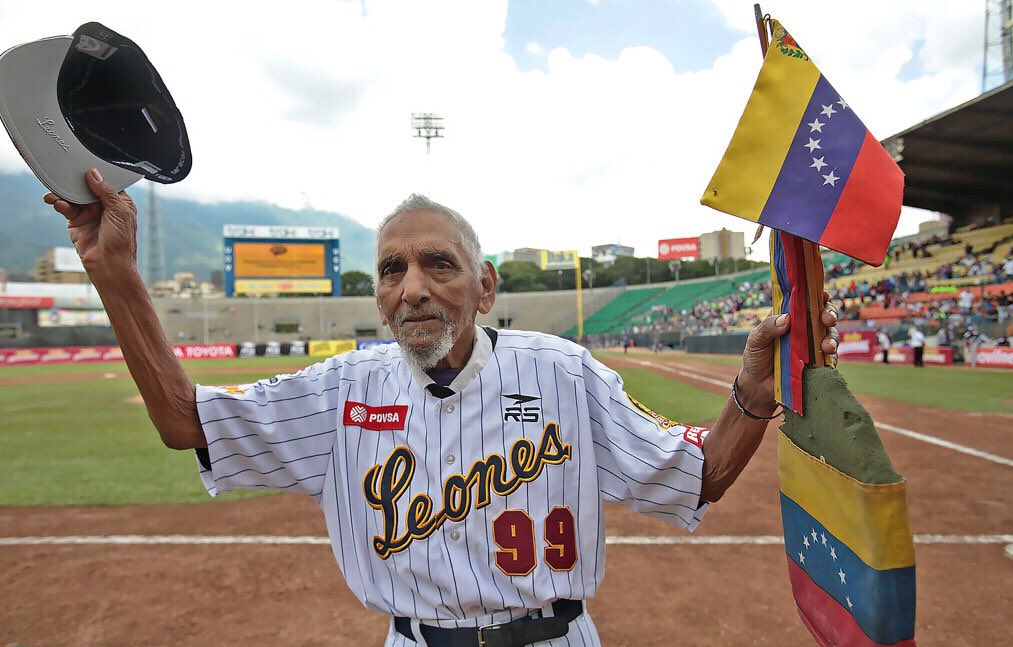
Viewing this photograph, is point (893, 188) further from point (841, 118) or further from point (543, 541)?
point (543, 541)

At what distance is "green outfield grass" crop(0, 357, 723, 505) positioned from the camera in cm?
584

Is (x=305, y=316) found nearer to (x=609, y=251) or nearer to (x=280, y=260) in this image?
(x=280, y=260)

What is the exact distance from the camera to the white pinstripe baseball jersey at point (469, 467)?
1551 mm

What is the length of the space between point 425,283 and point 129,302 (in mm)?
816

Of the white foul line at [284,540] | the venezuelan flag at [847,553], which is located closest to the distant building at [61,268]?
the white foul line at [284,540]

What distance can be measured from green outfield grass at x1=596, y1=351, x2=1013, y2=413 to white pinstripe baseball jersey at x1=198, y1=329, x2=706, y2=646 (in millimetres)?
8072

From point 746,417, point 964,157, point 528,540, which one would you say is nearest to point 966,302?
point 964,157

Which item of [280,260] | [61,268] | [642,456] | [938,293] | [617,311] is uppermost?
[61,268]

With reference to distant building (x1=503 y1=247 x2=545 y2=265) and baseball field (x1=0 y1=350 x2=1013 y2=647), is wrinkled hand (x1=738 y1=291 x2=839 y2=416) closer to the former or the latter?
baseball field (x1=0 y1=350 x2=1013 y2=647)

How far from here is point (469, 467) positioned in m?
1.61

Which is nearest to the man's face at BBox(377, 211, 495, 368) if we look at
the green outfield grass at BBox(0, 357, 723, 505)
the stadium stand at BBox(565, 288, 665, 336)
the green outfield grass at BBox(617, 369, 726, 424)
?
the green outfield grass at BBox(0, 357, 723, 505)

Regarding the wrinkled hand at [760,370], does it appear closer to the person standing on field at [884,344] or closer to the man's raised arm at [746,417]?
the man's raised arm at [746,417]

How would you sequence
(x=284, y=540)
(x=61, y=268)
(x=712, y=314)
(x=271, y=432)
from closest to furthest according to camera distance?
1. (x=271, y=432)
2. (x=284, y=540)
3. (x=712, y=314)
4. (x=61, y=268)

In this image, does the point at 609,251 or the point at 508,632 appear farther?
the point at 609,251
